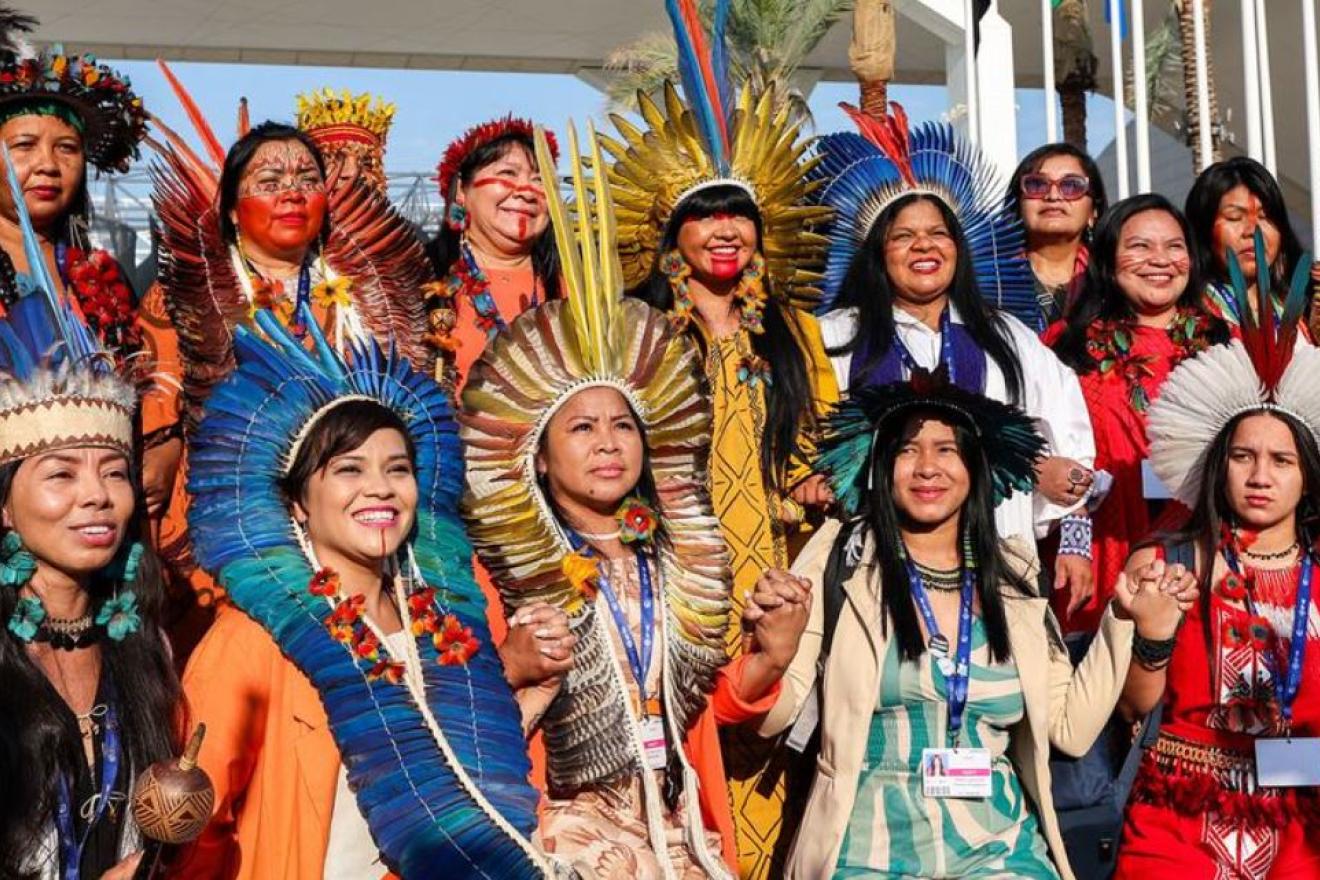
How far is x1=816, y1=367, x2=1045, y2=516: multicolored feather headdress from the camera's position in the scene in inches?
202

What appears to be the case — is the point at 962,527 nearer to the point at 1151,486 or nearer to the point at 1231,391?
the point at 1231,391

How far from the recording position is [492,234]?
6133 mm

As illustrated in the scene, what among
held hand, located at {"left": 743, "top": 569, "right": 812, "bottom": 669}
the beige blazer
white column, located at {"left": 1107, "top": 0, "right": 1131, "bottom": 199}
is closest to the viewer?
held hand, located at {"left": 743, "top": 569, "right": 812, "bottom": 669}

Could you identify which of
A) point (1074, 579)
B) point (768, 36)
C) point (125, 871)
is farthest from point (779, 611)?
point (768, 36)

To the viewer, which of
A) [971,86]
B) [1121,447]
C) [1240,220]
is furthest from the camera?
[971,86]

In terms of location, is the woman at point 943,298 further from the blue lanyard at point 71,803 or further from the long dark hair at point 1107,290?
the blue lanyard at point 71,803

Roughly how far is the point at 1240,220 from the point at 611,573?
10.3 feet

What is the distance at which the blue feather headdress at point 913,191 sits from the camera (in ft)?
20.5

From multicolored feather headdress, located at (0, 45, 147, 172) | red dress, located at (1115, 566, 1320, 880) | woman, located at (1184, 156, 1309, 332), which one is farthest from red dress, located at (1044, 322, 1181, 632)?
multicolored feather headdress, located at (0, 45, 147, 172)

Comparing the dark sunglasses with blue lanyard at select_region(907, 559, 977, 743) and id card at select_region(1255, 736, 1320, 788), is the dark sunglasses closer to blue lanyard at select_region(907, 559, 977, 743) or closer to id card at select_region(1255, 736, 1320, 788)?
blue lanyard at select_region(907, 559, 977, 743)

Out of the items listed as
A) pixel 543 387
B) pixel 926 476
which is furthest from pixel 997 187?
pixel 543 387

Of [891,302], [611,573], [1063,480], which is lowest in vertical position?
[611,573]

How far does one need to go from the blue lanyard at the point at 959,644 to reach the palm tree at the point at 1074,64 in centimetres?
1670

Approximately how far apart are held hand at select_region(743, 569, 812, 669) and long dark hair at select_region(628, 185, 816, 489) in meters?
0.88
